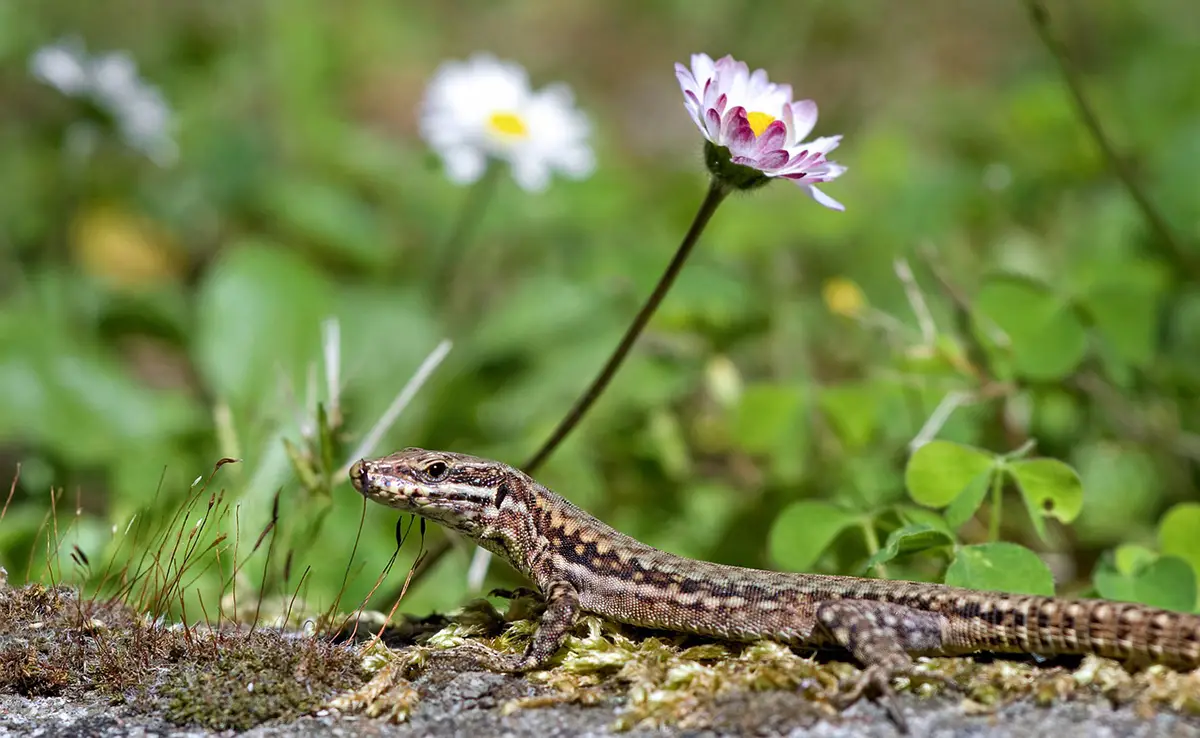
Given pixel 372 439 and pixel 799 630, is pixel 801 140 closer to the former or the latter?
pixel 799 630

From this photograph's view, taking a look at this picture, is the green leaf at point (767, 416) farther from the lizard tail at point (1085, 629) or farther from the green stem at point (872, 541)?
the lizard tail at point (1085, 629)

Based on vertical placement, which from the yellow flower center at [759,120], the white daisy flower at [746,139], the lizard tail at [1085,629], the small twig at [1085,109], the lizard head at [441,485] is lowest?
the lizard head at [441,485]

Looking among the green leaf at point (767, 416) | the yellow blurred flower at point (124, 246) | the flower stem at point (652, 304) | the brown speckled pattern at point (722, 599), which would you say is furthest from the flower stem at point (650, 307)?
the yellow blurred flower at point (124, 246)

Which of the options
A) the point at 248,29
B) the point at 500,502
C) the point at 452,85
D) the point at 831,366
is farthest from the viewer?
the point at 248,29

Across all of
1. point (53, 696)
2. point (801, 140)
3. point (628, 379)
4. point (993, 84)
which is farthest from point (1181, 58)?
point (53, 696)

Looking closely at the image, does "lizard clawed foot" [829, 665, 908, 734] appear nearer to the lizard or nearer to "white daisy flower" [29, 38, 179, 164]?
the lizard

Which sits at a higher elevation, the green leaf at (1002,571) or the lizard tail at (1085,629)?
the green leaf at (1002,571)
